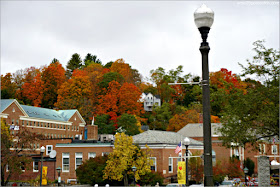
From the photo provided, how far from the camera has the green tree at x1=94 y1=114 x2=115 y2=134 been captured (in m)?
80.4

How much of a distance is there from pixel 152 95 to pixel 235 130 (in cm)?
9173

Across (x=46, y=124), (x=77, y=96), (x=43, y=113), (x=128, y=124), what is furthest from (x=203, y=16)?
(x=77, y=96)

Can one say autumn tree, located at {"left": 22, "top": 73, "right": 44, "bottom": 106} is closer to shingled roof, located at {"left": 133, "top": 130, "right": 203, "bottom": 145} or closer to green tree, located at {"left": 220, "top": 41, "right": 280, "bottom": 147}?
shingled roof, located at {"left": 133, "top": 130, "right": 203, "bottom": 145}

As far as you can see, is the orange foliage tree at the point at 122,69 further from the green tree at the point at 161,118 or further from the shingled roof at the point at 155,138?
the shingled roof at the point at 155,138

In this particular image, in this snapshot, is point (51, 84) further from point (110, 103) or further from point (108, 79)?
point (110, 103)

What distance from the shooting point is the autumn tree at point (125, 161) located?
3753cm

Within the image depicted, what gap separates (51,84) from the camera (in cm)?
9581

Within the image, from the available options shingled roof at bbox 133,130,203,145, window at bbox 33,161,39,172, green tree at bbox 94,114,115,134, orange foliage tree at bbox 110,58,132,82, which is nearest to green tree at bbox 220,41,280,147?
shingled roof at bbox 133,130,203,145

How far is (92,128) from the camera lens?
2416 inches

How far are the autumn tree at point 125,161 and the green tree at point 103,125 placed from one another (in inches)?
1630

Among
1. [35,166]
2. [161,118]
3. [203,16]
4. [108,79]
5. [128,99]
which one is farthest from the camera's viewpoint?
[108,79]

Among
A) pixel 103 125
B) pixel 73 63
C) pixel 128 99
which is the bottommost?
pixel 103 125

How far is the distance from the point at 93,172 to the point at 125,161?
4.61 meters

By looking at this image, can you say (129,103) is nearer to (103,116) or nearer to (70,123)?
(103,116)
